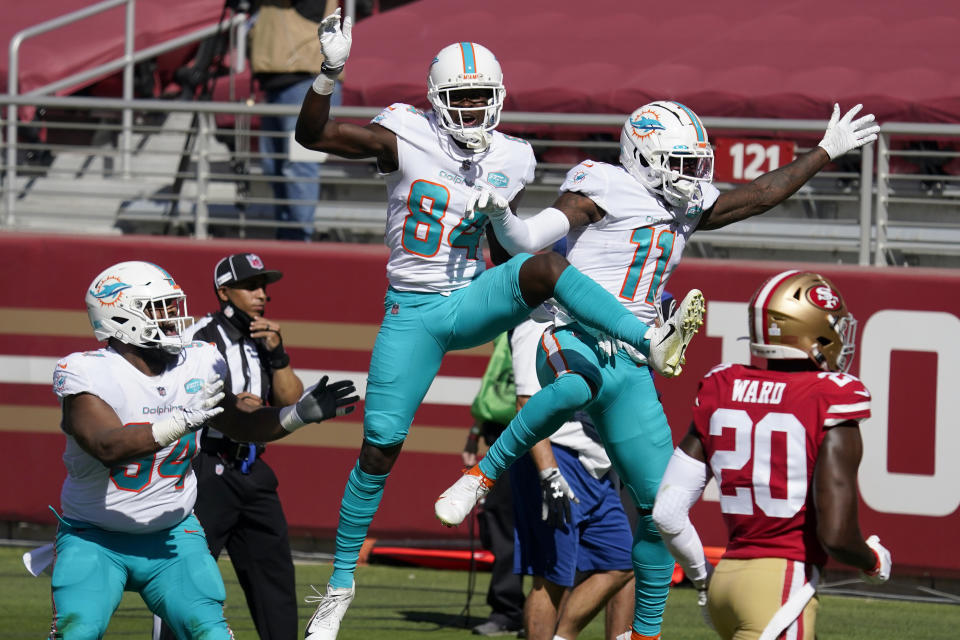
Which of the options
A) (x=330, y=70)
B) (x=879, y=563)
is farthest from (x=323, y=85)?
(x=879, y=563)

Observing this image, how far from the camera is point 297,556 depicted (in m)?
10.8

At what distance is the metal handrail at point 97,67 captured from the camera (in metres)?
11.6

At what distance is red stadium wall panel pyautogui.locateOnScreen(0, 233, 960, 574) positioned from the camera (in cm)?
962

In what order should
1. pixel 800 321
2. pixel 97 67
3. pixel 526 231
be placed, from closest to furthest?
pixel 800 321 < pixel 526 231 < pixel 97 67

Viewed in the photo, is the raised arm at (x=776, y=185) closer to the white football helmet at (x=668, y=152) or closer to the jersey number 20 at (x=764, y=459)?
the white football helmet at (x=668, y=152)

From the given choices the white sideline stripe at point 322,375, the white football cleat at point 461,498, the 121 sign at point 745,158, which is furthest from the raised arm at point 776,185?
the white sideline stripe at point 322,375

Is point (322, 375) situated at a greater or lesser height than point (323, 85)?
lesser

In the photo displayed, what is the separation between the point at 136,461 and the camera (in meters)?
5.71

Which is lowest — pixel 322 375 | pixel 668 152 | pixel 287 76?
pixel 322 375

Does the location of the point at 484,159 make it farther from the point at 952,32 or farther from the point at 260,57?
the point at 952,32

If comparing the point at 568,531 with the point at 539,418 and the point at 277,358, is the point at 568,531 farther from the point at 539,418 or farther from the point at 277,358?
the point at 277,358

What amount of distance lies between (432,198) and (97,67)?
975cm

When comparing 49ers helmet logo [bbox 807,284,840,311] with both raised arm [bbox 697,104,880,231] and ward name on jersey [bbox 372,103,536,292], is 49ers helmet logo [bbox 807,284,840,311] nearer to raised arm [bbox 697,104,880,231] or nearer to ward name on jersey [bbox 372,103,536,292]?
raised arm [bbox 697,104,880,231]

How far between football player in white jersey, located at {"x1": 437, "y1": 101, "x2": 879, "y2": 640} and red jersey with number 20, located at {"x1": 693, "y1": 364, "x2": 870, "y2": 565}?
1359 mm
